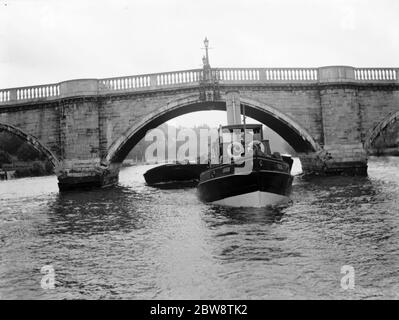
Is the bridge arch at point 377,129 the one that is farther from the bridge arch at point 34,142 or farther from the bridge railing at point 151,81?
the bridge arch at point 34,142

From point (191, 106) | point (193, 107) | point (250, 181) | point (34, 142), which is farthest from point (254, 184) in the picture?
point (34, 142)

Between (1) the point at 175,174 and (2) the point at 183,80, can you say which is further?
(1) the point at 175,174

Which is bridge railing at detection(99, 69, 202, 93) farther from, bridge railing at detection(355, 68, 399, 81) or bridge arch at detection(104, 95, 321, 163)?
bridge railing at detection(355, 68, 399, 81)

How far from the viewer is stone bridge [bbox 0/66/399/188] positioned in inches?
792

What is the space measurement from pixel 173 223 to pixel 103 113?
12119 mm

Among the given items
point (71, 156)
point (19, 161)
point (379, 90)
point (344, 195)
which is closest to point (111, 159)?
point (71, 156)

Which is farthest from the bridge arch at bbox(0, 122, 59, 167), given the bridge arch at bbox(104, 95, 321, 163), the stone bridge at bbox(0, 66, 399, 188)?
the bridge arch at bbox(104, 95, 321, 163)

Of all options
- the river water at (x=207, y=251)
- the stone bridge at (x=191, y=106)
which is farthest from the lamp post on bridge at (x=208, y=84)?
the river water at (x=207, y=251)

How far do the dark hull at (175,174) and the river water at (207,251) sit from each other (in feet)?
37.4

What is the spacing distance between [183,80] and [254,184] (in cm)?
1071

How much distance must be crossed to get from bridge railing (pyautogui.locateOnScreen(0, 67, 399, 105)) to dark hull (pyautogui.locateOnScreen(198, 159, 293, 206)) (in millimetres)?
9127

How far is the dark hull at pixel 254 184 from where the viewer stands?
1112 cm

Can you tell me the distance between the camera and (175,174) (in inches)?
969

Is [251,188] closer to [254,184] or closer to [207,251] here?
[254,184]
